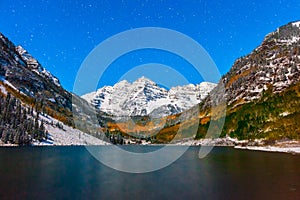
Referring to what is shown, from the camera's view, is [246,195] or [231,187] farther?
[231,187]

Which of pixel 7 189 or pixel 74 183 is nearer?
pixel 7 189

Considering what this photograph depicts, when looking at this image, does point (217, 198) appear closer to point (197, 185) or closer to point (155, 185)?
point (197, 185)

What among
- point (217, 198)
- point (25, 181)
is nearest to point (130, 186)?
point (217, 198)

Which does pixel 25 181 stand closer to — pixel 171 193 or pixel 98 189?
pixel 98 189

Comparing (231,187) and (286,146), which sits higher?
(286,146)

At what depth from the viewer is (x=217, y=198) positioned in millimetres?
43656

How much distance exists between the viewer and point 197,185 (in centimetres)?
5519

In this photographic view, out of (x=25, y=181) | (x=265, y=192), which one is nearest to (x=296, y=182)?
(x=265, y=192)

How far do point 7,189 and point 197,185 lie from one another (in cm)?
3540

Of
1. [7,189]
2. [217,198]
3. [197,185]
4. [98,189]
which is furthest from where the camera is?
[197,185]

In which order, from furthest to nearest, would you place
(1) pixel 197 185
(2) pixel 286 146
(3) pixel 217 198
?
(2) pixel 286 146
(1) pixel 197 185
(3) pixel 217 198

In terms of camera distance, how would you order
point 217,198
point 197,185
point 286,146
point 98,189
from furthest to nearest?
point 286,146 → point 197,185 → point 98,189 → point 217,198

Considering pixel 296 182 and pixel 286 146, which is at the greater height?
pixel 286 146

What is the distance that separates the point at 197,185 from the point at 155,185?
Answer: 8.55 m
